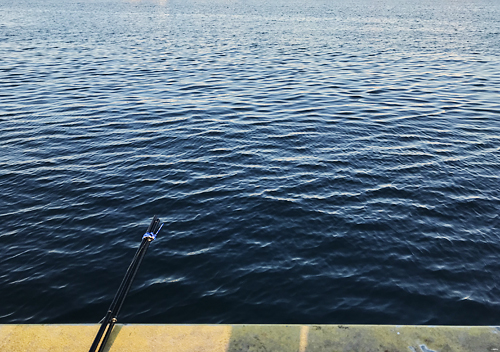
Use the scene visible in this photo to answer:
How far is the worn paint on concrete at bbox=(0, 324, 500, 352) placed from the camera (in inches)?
247

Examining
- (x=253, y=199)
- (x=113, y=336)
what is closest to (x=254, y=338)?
(x=113, y=336)

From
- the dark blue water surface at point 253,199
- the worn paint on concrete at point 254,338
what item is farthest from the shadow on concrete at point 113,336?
the dark blue water surface at point 253,199

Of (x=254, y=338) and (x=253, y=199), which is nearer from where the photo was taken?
(x=254, y=338)

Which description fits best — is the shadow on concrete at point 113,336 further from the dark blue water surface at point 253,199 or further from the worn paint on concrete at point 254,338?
the dark blue water surface at point 253,199

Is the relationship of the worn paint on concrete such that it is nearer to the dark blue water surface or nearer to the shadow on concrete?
the shadow on concrete

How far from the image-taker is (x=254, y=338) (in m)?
6.48

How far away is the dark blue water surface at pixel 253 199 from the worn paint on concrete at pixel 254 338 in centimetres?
154

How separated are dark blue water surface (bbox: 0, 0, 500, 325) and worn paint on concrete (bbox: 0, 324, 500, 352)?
154 cm

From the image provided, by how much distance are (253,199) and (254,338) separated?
658cm

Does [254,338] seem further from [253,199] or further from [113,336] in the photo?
[253,199]

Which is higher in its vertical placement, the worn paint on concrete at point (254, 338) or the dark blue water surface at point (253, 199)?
the worn paint on concrete at point (254, 338)

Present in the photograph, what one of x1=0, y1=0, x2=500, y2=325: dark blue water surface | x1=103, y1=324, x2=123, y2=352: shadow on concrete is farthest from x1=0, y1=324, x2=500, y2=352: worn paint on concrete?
x1=0, y1=0, x2=500, y2=325: dark blue water surface

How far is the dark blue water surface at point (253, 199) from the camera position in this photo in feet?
28.9

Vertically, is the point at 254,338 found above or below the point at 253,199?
above
